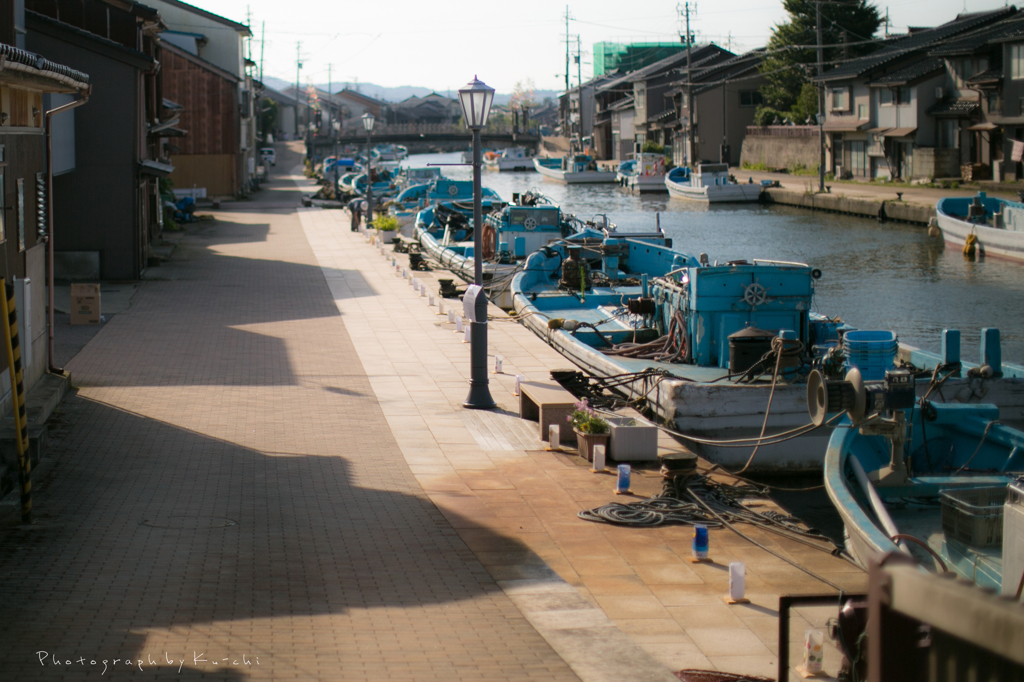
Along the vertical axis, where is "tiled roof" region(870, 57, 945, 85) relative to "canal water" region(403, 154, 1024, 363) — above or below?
above

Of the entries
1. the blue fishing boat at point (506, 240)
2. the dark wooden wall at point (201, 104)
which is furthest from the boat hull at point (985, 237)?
the dark wooden wall at point (201, 104)

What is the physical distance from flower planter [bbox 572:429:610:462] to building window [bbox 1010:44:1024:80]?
4732 centimetres

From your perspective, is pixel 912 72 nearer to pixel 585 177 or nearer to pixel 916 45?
pixel 916 45

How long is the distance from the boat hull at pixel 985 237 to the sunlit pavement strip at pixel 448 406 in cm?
2214

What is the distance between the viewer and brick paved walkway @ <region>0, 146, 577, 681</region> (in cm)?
668

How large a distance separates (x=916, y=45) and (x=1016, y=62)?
53.7 feet

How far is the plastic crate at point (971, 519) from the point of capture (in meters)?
9.28

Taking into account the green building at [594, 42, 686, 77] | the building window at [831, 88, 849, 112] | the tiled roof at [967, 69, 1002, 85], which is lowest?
the tiled roof at [967, 69, 1002, 85]

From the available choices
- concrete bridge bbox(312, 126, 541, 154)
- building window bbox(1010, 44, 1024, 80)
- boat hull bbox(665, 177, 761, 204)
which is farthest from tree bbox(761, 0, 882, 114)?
concrete bridge bbox(312, 126, 541, 154)

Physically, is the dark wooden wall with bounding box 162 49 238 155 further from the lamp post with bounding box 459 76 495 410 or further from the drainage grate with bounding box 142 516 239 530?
the drainage grate with bounding box 142 516 239 530

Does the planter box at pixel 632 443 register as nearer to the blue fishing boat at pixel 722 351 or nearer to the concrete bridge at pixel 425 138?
the blue fishing boat at pixel 722 351

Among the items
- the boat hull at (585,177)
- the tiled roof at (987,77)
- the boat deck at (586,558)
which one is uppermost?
the tiled roof at (987,77)

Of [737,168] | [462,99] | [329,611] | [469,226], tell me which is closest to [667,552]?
[329,611]

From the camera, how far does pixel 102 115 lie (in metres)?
27.0
